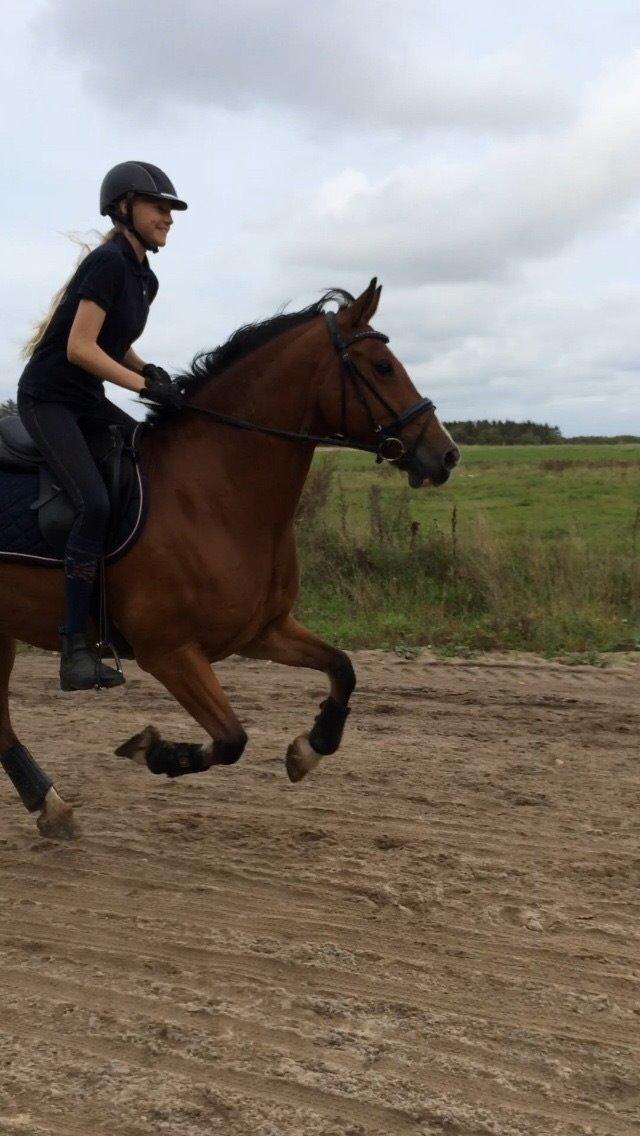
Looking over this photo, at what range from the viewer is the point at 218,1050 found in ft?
10.5

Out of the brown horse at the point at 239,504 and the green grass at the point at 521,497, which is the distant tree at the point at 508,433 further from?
the brown horse at the point at 239,504

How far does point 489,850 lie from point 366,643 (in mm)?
5116

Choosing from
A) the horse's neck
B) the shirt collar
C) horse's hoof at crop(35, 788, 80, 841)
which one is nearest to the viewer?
the shirt collar

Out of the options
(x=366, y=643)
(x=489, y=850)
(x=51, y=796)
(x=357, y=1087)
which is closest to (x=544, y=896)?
(x=489, y=850)

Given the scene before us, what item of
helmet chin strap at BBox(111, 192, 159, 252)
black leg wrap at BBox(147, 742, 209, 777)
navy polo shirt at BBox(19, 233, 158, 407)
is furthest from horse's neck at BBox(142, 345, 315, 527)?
black leg wrap at BBox(147, 742, 209, 777)

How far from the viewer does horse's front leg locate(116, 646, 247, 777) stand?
4.53 m

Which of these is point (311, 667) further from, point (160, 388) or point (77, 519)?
point (160, 388)

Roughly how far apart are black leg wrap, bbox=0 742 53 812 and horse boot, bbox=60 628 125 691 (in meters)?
0.90

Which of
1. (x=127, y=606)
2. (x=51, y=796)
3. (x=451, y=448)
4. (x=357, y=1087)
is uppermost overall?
(x=451, y=448)

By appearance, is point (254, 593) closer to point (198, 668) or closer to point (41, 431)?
point (198, 668)

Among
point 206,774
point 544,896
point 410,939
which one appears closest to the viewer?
point 410,939

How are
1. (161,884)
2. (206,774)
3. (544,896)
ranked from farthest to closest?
(206,774) < (161,884) < (544,896)

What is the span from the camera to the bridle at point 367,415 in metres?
4.58

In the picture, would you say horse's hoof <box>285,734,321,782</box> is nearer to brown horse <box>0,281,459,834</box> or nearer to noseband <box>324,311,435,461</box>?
brown horse <box>0,281,459,834</box>
